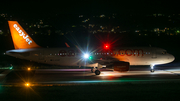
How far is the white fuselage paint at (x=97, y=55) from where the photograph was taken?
3356cm

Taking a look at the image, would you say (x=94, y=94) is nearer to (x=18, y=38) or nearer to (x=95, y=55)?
(x=95, y=55)

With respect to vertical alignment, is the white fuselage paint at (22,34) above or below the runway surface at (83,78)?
above

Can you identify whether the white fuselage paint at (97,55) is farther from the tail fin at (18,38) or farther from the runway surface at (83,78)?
the runway surface at (83,78)

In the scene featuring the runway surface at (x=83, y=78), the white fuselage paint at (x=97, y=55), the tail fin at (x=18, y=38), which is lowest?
the runway surface at (x=83, y=78)

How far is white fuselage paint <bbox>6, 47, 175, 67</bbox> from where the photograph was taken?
33562mm

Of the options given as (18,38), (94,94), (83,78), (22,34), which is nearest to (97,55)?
(83,78)

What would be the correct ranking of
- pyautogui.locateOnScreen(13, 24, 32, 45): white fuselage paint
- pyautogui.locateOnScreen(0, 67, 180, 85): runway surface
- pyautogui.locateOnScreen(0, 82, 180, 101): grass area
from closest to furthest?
pyautogui.locateOnScreen(0, 82, 180, 101): grass area < pyautogui.locateOnScreen(0, 67, 180, 85): runway surface < pyautogui.locateOnScreen(13, 24, 32, 45): white fuselage paint

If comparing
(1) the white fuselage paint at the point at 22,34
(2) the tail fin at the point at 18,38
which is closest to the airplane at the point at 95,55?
(2) the tail fin at the point at 18,38

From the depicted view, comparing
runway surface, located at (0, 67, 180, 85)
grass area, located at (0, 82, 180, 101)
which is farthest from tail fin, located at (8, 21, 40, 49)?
grass area, located at (0, 82, 180, 101)

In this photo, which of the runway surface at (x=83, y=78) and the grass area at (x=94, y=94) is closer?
the grass area at (x=94, y=94)

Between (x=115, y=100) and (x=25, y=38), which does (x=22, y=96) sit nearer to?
(x=115, y=100)

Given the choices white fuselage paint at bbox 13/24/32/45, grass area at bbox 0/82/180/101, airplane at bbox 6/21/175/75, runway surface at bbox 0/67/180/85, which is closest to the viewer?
grass area at bbox 0/82/180/101

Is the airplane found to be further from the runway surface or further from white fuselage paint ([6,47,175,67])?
the runway surface

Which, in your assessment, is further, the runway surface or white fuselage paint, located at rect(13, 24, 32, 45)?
white fuselage paint, located at rect(13, 24, 32, 45)
